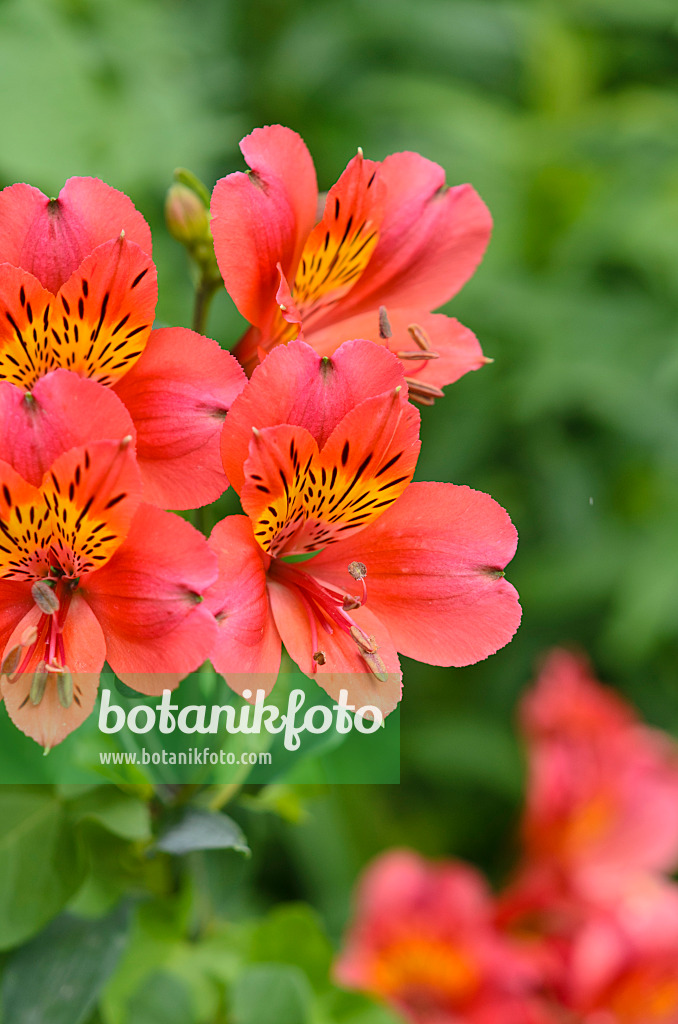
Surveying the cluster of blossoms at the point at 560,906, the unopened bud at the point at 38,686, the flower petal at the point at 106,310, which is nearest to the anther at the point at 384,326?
the flower petal at the point at 106,310

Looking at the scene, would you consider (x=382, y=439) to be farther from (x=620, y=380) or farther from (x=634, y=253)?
(x=634, y=253)

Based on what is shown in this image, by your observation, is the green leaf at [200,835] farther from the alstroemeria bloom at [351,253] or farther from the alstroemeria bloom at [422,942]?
the alstroemeria bloom at [422,942]

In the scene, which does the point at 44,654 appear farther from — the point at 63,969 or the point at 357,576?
the point at 63,969

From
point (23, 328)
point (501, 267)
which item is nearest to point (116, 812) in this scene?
point (23, 328)

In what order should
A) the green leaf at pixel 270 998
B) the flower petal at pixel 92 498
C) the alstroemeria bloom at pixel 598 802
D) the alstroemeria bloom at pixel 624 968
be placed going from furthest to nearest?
the alstroemeria bloom at pixel 598 802
the alstroemeria bloom at pixel 624 968
the green leaf at pixel 270 998
the flower petal at pixel 92 498

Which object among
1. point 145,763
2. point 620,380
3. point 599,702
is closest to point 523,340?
point 620,380
